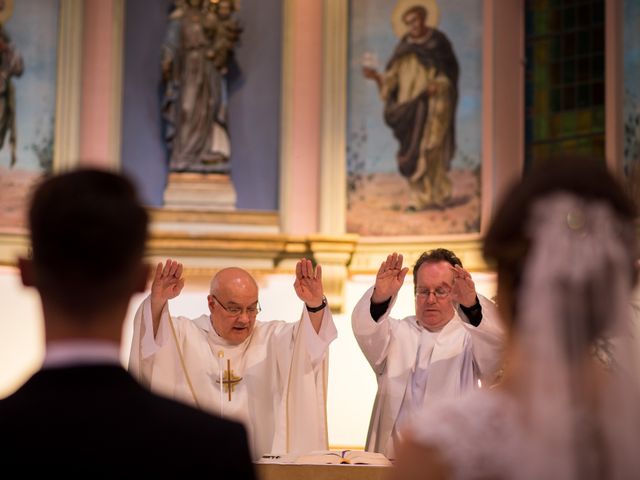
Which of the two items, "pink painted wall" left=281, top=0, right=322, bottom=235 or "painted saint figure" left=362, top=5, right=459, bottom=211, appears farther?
"pink painted wall" left=281, top=0, right=322, bottom=235

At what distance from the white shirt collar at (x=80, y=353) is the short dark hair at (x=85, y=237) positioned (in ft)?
0.19

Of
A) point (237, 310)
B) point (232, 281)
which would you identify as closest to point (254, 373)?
point (237, 310)

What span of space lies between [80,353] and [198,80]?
8744 millimetres

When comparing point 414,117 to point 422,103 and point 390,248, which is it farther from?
point 390,248

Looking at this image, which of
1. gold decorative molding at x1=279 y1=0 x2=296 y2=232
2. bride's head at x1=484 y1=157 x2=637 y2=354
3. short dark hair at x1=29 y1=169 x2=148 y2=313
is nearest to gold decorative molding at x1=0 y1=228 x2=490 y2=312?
gold decorative molding at x1=279 y1=0 x2=296 y2=232

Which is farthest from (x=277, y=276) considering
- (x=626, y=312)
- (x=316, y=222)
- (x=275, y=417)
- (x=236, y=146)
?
(x=626, y=312)

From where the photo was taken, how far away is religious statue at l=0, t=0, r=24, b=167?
10227 millimetres

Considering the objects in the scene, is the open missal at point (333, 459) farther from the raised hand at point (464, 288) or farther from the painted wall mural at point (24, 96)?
the painted wall mural at point (24, 96)

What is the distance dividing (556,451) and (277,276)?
8.26 metres

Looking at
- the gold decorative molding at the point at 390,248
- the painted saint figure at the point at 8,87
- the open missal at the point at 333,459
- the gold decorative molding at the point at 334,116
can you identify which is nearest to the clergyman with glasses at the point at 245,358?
the open missal at the point at 333,459

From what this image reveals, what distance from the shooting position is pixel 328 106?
34.3 feet

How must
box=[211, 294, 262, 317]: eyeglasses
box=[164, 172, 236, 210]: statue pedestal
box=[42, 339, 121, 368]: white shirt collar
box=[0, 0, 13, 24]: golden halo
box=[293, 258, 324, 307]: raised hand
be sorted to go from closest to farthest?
box=[42, 339, 121, 368]: white shirt collar, box=[293, 258, 324, 307]: raised hand, box=[211, 294, 262, 317]: eyeglasses, box=[0, 0, 13, 24]: golden halo, box=[164, 172, 236, 210]: statue pedestal

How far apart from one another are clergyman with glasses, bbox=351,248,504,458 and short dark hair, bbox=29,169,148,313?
4440 millimetres

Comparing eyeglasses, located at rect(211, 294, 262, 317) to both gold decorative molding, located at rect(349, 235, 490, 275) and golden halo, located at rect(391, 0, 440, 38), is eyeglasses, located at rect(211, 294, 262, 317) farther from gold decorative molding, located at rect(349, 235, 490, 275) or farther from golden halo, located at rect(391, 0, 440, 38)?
golden halo, located at rect(391, 0, 440, 38)
